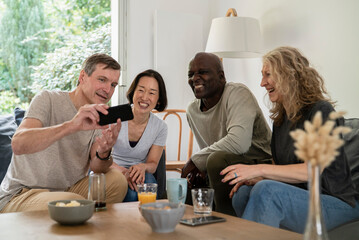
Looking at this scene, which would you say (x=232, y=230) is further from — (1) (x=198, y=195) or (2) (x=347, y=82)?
(2) (x=347, y=82)

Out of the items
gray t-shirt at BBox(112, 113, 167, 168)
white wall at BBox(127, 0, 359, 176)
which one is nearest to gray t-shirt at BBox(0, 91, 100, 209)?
gray t-shirt at BBox(112, 113, 167, 168)

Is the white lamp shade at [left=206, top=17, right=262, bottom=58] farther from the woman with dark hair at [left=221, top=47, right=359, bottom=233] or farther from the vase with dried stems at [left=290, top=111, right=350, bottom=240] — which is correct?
the vase with dried stems at [left=290, top=111, right=350, bottom=240]

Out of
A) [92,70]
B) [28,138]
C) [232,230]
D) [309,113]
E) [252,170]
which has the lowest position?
[232,230]

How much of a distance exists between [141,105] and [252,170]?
960 millimetres

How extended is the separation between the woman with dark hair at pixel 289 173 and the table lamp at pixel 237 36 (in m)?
1.22

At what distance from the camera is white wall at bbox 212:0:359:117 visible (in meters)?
2.64

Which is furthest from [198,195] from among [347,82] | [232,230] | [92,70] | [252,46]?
[252,46]

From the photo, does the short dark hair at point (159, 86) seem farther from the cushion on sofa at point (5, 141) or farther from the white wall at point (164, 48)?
the white wall at point (164, 48)

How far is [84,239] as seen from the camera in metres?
1.12

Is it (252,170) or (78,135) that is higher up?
(78,135)

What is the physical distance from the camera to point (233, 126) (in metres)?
2.29

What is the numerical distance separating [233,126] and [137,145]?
1.89 feet

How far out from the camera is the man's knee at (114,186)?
1.96m

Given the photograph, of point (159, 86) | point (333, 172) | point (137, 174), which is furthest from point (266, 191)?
point (159, 86)
